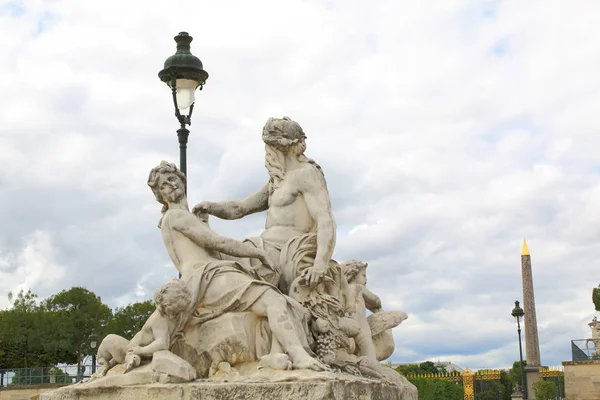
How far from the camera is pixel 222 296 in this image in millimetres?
6492

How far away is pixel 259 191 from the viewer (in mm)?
8148

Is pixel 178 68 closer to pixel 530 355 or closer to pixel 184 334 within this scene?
pixel 184 334

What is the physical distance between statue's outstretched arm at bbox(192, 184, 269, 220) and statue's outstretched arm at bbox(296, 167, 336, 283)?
0.71 m

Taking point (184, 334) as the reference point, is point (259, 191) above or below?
above

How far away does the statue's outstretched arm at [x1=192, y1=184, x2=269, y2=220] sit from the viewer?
8.05m

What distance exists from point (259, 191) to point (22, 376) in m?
28.9

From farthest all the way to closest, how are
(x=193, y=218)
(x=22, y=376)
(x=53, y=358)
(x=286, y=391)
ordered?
(x=53, y=358), (x=22, y=376), (x=193, y=218), (x=286, y=391)

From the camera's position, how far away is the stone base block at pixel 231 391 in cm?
570

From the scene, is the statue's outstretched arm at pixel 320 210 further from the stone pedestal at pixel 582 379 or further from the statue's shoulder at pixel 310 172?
the stone pedestal at pixel 582 379

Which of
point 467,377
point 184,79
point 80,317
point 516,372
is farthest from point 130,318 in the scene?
point 516,372

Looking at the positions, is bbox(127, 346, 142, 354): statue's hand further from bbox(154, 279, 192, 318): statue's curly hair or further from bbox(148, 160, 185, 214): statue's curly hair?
bbox(148, 160, 185, 214): statue's curly hair

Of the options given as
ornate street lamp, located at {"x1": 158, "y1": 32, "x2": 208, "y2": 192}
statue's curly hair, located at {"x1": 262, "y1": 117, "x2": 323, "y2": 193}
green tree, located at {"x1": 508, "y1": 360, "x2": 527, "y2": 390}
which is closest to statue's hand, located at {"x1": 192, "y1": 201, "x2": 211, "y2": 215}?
statue's curly hair, located at {"x1": 262, "y1": 117, "x2": 323, "y2": 193}

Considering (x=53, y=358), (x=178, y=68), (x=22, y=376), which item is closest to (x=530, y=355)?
(x=53, y=358)

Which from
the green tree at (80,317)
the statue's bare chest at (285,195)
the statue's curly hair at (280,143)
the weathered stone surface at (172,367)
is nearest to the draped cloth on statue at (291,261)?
the statue's bare chest at (285,195)
